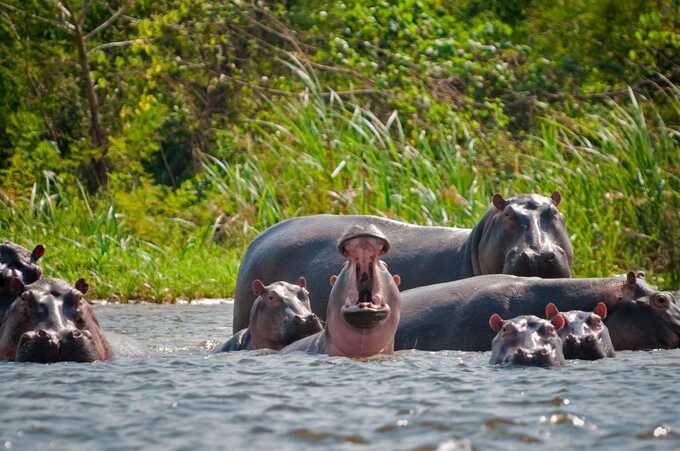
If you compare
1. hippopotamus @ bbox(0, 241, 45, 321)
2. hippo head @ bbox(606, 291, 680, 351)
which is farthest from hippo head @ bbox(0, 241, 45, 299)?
hippo head @ bbox(606, 291, 680, 351)

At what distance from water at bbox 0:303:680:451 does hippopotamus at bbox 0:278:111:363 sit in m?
0.09

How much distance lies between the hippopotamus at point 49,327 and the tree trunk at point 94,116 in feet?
33.2

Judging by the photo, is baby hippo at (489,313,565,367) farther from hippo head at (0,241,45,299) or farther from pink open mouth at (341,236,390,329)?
hippo head at (0,241,45,299)

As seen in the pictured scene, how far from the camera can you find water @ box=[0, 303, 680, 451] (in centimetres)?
452

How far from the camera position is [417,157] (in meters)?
12.7

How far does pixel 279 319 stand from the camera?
7371 millimetres

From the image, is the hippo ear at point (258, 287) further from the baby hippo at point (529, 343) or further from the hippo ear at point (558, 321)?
the hippo ear at point (558, 321)

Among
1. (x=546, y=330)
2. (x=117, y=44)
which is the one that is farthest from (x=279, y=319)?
(x=117, y=44)

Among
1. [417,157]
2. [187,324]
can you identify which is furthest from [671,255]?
[187,324]

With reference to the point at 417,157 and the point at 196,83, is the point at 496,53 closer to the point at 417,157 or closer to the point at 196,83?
the point at 196,83

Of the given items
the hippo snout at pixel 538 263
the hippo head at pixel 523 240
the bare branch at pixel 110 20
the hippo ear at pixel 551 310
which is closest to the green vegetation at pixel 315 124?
the bare branch at pixel 110 20

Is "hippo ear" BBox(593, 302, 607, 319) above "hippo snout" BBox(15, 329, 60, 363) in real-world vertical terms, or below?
above

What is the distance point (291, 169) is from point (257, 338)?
597 cm

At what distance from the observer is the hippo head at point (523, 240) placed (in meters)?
7.70
